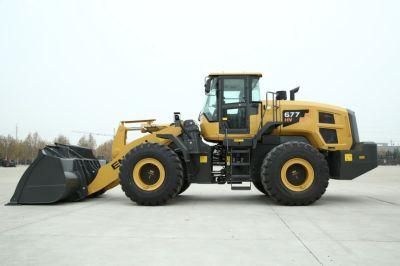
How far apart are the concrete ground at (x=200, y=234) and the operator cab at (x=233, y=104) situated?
6.42 feet

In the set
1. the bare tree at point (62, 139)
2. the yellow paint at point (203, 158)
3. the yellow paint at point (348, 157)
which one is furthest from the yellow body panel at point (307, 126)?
the bare tree at point (62, 139)

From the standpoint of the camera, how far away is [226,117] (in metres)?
10.7

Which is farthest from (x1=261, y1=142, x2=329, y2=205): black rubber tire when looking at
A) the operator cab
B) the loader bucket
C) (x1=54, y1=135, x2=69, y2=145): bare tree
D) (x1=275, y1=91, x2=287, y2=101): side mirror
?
(x1=54, y1=135, x2=69, y2=145): bare tree

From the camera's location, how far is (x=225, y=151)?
1078cm

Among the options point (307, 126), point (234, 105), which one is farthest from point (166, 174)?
point (307, 126)

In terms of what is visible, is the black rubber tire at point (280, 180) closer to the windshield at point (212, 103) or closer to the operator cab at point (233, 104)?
the operator cab at point (233, 104)

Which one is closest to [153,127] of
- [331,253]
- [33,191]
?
[33,191]

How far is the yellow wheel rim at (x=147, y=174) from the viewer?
10047 mm

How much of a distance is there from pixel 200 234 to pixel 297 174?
424 cm

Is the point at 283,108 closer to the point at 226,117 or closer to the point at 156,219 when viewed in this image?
the point at 226,117

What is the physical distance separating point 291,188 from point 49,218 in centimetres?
514

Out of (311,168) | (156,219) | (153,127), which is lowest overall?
(156,219)

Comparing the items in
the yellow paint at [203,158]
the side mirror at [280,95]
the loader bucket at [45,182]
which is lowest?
the loader bucket at [45,182]

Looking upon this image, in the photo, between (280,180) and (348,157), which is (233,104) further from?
(348,157)
